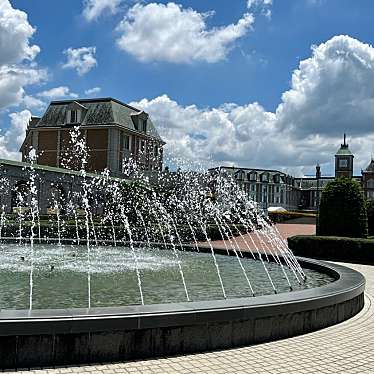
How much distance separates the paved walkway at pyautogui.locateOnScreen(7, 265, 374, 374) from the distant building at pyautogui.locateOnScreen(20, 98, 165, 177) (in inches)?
1781

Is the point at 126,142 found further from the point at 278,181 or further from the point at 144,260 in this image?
the point at 278,181

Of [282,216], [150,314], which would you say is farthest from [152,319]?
[282,216]

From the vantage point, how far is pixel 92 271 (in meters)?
11.4

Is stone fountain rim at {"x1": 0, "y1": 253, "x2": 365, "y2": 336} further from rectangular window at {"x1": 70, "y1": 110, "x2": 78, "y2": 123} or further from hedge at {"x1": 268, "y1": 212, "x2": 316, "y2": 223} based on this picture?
rectangular window at {"x1": 70, "y1": 110, "x2": 78, "y2": 123}

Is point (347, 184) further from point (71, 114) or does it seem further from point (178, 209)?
point (71, 114)

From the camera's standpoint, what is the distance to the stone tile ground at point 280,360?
17.1 feet

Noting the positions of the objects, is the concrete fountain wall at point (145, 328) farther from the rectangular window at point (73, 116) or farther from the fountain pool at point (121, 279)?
the rectangular window at point (73, 116)

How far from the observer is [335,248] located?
727 inches

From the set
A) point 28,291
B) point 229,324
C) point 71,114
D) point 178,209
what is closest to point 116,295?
point 28,291

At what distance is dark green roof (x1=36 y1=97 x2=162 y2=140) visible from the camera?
171 ft

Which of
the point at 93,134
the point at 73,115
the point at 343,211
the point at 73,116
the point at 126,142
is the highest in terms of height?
the point at 73,115

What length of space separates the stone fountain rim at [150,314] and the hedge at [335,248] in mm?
11243

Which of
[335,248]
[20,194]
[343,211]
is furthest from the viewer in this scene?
[20,194]

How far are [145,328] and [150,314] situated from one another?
0.16 meters
